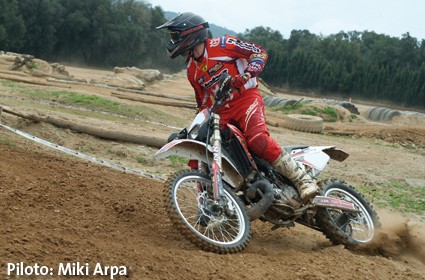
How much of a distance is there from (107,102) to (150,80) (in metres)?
21.9

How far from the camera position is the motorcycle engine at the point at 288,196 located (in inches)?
243

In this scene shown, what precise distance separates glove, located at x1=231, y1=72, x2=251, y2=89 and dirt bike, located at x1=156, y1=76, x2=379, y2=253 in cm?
5

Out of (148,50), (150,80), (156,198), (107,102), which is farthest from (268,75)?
(156,198)

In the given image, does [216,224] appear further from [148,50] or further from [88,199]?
[148,50]

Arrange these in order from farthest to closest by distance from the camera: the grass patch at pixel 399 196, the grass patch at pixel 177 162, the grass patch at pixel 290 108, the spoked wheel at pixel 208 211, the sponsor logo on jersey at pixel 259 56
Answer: the grass patch at pixel 290 108 → the grass patch at pixel 177 162 → the grass patch at pixel 399 196 → the sponsor logo on jersey at pixel 259 56 → the spoked wheel at pixel 208 211

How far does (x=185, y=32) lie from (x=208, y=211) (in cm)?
175

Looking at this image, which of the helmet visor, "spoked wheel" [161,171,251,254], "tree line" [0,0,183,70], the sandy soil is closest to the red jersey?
the helmet visor

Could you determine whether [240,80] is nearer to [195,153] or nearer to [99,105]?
[195,153]

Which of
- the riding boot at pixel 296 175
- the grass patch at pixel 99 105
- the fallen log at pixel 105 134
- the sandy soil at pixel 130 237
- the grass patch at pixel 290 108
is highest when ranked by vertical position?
Answer: the riding boot at pixel 296 175

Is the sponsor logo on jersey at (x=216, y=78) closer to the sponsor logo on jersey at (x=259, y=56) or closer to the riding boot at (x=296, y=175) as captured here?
the sponsor logo on jersey at (x=259, y=56)

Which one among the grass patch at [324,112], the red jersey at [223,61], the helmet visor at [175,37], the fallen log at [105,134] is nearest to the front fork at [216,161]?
the red jersey at [223,61]

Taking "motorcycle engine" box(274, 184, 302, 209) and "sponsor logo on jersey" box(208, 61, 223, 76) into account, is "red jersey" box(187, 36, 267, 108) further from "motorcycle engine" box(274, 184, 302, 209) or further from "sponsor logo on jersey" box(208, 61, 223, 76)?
"motorcycle engine" box(274, 184, 302, 209)

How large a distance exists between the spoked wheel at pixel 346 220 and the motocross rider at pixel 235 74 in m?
0.46

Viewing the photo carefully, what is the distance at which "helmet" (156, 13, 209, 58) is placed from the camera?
236 inches
